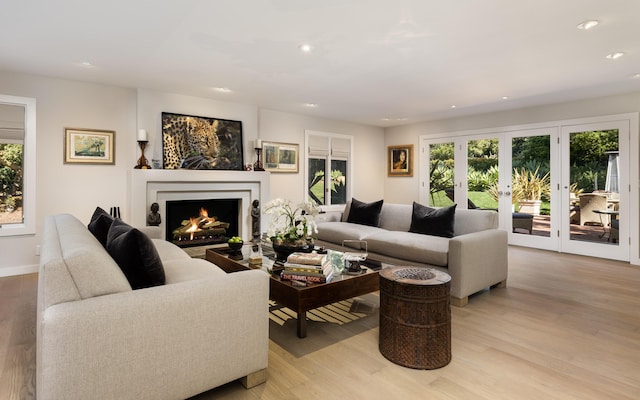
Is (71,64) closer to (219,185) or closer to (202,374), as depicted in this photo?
(219,185)

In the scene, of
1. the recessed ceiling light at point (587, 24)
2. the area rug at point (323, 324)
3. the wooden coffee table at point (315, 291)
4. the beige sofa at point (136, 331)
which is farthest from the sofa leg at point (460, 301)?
the recessed ceiling light at point (587, 24)

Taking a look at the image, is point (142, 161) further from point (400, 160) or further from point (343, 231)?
point (400, 160)

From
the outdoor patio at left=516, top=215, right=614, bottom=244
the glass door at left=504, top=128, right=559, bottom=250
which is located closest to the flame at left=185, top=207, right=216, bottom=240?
the glass door at left=504, top=128, right=559, bottom=250

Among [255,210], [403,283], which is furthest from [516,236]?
[403,283]

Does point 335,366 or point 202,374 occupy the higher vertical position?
point 202,374

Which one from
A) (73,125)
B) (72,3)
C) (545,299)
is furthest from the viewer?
(73,125)

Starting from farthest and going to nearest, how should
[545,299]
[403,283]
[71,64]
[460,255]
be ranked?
[71,64], [545,299], [460,255], [403,283]

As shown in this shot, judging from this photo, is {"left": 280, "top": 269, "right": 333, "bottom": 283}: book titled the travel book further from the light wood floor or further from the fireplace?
the fireplace

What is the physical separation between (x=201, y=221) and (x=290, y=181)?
176 centimetres

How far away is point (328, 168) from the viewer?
7.10m

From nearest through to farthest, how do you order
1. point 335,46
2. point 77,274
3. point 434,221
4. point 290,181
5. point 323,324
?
point 77,274
point 323,324
point 335,46
point 434,221
point 290,181

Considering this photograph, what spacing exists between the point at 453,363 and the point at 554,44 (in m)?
2.89

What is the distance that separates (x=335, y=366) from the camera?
211cm

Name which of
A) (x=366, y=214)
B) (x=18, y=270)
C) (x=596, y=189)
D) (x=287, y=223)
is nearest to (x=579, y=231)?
(x=596, y=189)
